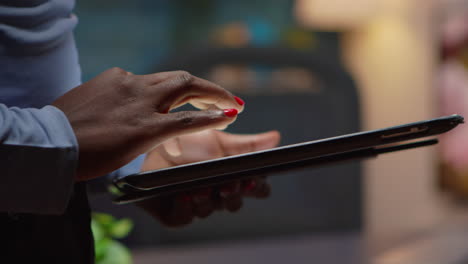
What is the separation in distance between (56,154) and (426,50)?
7.06ft

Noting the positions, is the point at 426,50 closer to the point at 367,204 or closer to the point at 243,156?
the point at 367,204

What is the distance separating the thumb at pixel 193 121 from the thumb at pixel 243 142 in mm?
77

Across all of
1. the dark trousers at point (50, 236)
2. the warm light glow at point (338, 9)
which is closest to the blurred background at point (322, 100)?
the warm light glow at point (338, 9)

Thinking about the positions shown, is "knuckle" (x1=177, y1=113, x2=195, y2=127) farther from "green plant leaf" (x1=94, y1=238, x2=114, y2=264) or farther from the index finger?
"green plant leaf" (x1=94, y1=238, x2=114, y2=264)

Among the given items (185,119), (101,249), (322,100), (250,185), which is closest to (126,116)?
(185,119)

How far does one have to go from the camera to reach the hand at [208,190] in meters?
0.27

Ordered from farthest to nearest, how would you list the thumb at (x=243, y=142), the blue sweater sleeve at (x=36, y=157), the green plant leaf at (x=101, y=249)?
the green plant leaf at (x=101, y=249) → the thumb at (x=243, y=142) → the blue sweater sleeve at (x=36, y=157)

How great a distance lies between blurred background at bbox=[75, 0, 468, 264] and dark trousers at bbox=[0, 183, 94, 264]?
0.35 feet

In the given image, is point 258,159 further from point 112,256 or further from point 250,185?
point 112,256

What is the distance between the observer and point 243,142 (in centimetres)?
28

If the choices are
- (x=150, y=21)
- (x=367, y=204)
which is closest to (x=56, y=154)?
(x=367, y=204)

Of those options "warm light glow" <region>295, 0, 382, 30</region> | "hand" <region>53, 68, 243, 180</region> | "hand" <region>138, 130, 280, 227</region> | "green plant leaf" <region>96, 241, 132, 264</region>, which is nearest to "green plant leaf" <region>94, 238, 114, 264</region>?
"green plant leaf" <region>96, 241, 132, 264</region>

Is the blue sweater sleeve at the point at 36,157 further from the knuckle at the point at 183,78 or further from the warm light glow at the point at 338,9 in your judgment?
the warm light glow at the point at 338,9

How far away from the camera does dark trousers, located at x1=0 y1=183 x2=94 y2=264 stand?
0.74 ft
